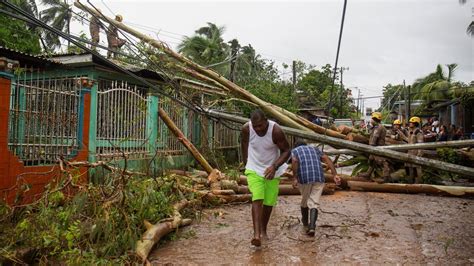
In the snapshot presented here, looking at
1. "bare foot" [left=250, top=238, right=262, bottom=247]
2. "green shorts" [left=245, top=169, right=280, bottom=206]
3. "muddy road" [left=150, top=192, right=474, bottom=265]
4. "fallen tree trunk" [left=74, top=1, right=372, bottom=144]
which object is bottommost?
"muddy road" [left=150, top=192, right=474, bottom=265]

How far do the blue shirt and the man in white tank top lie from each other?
0.52m

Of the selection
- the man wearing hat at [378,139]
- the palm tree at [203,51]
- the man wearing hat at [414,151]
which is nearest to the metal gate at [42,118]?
the man wearing hat at [378,139]

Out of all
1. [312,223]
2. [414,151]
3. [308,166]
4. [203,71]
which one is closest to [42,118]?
[308,166]

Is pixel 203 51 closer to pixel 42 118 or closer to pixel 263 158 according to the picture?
pixel 42 118

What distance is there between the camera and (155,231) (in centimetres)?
441

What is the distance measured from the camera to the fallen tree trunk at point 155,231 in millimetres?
3901

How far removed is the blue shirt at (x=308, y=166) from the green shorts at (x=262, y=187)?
1.99 ft

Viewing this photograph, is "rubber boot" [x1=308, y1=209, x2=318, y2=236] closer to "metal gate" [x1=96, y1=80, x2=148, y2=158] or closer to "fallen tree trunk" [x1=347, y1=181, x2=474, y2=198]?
"metal gate" [x1=96, y1=80, x2=148, y2=158]

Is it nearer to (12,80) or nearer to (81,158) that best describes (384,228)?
(81,158)

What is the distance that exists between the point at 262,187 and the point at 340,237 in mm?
1448

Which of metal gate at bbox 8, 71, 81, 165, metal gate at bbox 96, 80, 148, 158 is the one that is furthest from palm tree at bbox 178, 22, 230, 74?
metal gate at bbox 8, 71, 81, 165

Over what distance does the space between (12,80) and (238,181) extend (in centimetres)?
469

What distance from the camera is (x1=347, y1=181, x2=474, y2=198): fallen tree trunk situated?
8.62 m

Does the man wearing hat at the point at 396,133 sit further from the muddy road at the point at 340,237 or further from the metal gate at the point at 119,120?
the metal gate at the point at 119,120
